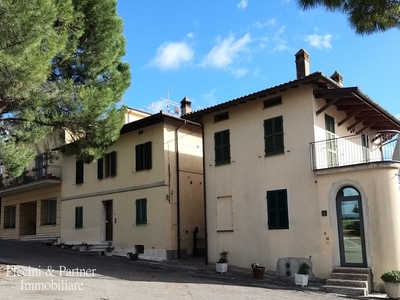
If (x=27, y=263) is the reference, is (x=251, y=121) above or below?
above

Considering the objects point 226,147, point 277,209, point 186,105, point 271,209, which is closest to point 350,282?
point 277,209

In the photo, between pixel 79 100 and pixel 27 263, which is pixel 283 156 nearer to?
pixel 79 100

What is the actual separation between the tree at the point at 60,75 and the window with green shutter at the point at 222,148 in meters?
4.49

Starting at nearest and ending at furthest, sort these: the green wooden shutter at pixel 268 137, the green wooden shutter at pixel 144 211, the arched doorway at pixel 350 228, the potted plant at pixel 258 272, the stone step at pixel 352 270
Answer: the stone step at pixel 352 270, the arched doorway at pixel 350 228, the potted plant at pixel 258 272, the green wooden shutter at pixel 268 137, the green wooden shutter at pixel 144 211

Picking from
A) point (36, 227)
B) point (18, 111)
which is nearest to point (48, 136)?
point (18, 111)

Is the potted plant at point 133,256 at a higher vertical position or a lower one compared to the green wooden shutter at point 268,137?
lower

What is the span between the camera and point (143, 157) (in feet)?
63.8

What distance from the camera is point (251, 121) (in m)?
15.8

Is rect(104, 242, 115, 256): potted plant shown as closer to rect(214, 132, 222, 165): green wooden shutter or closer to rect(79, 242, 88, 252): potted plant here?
rect(79, 242, 88, 252): potted plant

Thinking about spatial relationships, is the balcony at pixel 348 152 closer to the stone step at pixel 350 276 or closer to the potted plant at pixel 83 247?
the stone step at pixel 350 276

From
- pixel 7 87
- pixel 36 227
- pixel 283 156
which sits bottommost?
pixel 36 227

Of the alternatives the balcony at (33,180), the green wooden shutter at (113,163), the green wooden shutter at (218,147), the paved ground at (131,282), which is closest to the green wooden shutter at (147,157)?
the green wooden shutter at (113,163)

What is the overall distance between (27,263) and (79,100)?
6354 mm

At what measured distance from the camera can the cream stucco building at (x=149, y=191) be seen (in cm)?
1828
